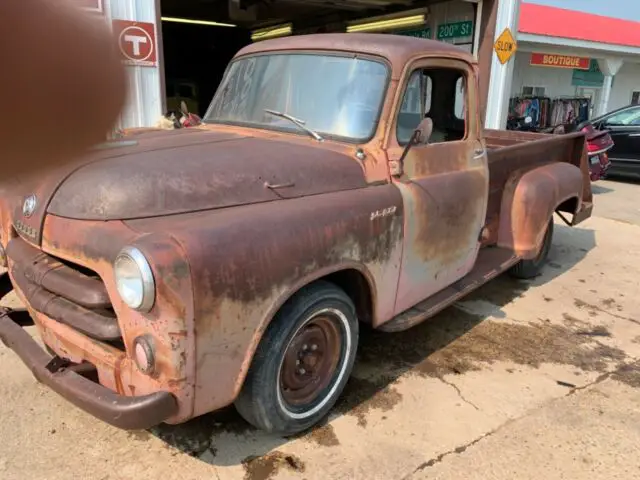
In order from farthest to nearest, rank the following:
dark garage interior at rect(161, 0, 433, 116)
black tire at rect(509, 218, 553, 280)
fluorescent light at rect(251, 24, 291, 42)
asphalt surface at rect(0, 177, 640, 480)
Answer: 1. fluorescent light at rect(251, 24, 291, 42)
2. dark garage interior at rect(161, 0, 433, 116)
3. black tire at rect(509, 218, 553, 280)
4. asphalt surface at rect(0, 177, 640, 480)

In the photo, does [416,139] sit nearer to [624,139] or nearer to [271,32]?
[624,139]

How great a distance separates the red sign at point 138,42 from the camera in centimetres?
652

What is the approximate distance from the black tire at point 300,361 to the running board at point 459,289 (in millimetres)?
407

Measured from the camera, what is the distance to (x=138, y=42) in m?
6.68

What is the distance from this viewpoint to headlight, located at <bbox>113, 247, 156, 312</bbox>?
2.07 m

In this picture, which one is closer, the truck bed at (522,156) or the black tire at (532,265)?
the truck bed at (522,156)

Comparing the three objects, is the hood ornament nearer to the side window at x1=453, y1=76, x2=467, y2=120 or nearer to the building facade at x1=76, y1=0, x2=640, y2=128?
the building facade at x1=76, y1=0, x2=640, y2=128

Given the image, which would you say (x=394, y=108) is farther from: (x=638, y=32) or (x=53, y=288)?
(x=638, y=32)

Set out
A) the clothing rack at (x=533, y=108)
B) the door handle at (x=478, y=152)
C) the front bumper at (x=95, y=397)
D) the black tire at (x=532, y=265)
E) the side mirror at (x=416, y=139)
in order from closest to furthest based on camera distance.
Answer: the front bumper at (x=95, y=397), the side mirror at (x=416, y=139), the door handle at (x=478, y=152), the black tire at (x=532, y=265), the clothing rack at (x=533, y=108)

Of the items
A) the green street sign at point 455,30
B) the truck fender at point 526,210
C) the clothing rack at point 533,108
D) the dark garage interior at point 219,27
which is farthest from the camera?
the clothing rack at point 533,108

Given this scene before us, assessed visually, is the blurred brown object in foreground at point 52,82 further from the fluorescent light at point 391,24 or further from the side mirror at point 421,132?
the fluorescent light at point 391,24

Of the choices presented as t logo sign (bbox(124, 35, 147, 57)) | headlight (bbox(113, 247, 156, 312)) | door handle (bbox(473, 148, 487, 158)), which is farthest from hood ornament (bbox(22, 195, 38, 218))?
t logo sign (bbox(124, 35, 147, 57))

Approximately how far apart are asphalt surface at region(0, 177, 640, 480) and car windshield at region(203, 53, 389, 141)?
160 centimetres

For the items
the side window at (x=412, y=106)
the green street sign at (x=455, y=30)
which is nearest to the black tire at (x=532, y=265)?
the side window at (x=412, y=106)
